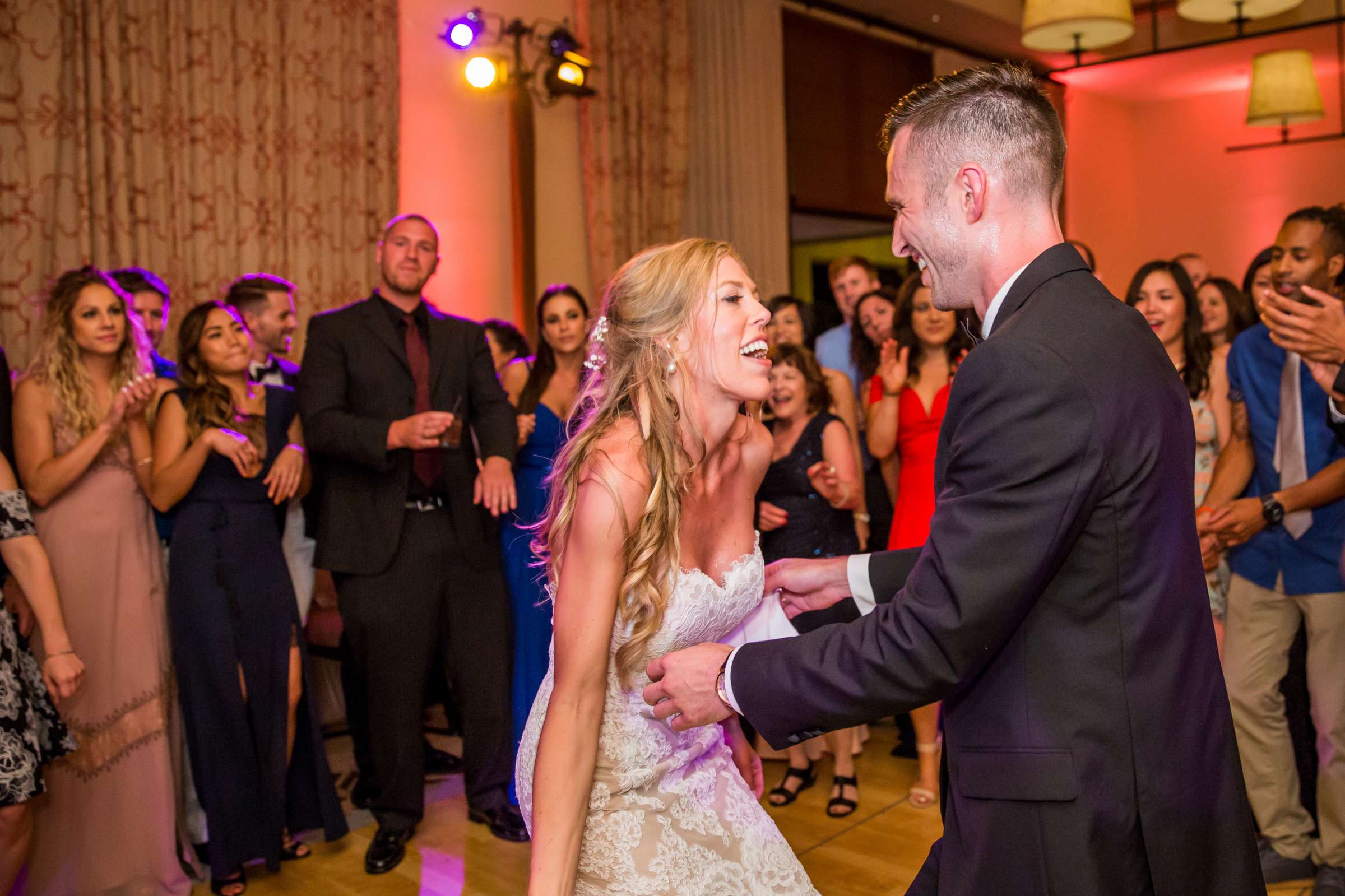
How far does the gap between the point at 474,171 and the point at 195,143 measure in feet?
5.30

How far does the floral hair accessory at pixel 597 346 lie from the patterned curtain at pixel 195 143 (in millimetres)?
3048

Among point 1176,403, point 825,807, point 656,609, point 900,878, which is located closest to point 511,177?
point 825,807

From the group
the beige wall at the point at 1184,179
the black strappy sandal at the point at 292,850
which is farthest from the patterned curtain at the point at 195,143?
the beige wall at the point at 1184,179

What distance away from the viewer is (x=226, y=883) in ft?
10.7

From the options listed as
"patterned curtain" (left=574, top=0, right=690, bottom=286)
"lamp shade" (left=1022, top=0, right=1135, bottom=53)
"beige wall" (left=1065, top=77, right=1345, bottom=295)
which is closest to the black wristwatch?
"lamp shade" (left=1022, top=0, right=1135, bottom=53)

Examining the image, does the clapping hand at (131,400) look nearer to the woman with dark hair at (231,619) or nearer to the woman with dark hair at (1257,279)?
the woman with dark hair at (231,619)

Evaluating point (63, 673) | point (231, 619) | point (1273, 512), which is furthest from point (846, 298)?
point (63, 673)

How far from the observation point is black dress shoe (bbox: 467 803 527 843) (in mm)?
3627

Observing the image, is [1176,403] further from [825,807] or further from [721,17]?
[721,17]

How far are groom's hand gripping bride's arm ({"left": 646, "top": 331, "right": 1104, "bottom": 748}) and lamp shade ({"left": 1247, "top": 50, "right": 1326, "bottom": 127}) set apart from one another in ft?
23.7

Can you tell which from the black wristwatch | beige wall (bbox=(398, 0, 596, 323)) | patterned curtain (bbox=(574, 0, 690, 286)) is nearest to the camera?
the black wristwatch

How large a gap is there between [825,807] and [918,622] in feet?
9.26

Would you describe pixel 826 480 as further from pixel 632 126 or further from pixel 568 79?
pixel 632 126

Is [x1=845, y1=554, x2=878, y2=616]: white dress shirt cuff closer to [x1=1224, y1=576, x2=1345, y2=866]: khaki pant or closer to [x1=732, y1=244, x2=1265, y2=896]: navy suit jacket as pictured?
[x1=732, y1=244, x2=1265, y2=896]: navy suit jacket
